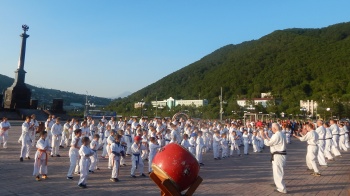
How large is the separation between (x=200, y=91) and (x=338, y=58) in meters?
45.6

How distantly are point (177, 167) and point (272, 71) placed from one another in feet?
367

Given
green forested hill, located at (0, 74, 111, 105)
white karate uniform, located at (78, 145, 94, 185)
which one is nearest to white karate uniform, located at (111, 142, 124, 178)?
white karate uniform, located at (78, 145, 94, 185)

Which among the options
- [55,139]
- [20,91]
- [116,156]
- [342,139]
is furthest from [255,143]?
[20,91]

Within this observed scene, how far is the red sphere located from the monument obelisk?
37962mm

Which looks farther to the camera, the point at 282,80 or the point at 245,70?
the point at 245,70

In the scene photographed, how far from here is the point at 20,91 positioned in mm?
37438

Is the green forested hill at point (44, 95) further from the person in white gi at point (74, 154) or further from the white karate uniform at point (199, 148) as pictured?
the person in white gi at point (74, 154)

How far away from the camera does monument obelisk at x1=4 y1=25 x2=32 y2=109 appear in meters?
36.8

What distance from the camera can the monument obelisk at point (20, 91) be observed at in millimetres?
36844

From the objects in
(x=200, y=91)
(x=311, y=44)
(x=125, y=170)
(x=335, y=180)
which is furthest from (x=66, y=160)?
(x=311, y=44)

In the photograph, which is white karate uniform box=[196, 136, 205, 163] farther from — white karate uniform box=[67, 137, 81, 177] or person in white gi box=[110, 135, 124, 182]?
white karate uniform box=[67, 137, 81, 177]

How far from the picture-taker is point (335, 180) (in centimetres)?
1067

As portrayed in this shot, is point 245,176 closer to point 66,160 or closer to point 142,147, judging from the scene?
point 142,147

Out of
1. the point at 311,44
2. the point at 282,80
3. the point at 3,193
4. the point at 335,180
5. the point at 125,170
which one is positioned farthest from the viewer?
the point at 311,44
